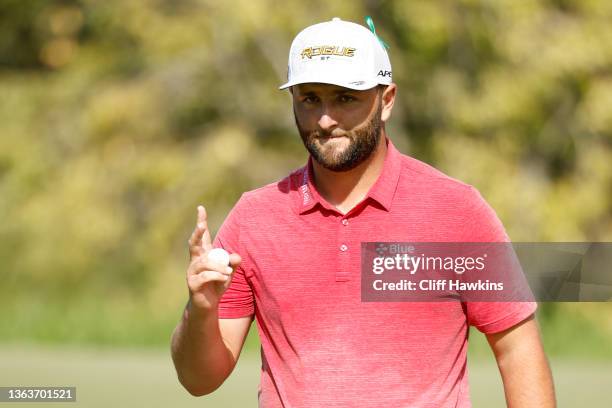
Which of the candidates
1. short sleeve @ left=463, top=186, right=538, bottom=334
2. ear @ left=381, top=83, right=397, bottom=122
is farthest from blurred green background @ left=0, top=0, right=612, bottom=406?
short sleeve @ left=463, top=186, right=538, bottom=334

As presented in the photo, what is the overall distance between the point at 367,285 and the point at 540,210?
452 inches

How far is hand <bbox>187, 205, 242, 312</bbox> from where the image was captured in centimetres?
302

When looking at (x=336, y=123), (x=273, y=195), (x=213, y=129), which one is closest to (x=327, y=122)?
(x=336, y=123)

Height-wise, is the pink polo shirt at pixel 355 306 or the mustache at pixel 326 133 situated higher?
the mustache at pixel 326 133

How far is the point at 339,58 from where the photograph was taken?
3236mm

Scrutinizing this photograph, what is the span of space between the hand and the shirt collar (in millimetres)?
336

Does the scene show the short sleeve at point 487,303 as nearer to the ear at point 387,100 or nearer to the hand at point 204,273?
the ear at point 387,100

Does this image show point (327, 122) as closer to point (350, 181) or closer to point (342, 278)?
point (350, 181)

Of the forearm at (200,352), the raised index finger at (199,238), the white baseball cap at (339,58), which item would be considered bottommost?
the forearm at (200,352)

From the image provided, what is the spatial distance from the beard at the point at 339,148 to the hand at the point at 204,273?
0.39 metres

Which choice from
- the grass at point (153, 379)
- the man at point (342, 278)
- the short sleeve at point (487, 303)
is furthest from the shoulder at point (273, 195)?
the grass at point (153, 379)

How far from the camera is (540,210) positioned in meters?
14.3

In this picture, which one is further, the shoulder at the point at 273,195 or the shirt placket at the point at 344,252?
the shoulder at the point at 273,195

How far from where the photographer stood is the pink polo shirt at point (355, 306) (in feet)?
10.1
